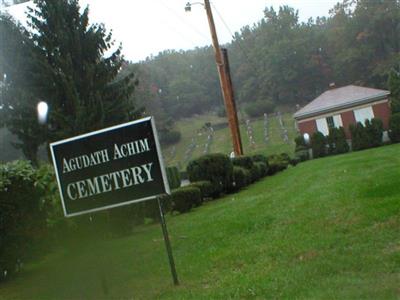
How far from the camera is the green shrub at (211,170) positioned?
1597 cm

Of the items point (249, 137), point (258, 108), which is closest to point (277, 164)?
point (258, 108)

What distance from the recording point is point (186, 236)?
8414 mm

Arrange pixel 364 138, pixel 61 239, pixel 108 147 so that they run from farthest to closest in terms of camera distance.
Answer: pixel 364 138 < pixel 61 239 < pixel 108 147

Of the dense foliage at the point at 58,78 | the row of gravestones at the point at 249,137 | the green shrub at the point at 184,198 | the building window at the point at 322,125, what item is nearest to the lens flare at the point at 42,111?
the dense foliage at the point at 58,78

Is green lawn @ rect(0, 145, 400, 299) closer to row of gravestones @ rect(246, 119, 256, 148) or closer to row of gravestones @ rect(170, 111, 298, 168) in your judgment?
row of gravestones @ rect(170, 111, 298, 168)

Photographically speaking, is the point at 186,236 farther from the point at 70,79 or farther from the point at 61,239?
the point at 70,79

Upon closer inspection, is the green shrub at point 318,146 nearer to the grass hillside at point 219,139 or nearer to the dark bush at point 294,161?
the dark bush at point 294,161

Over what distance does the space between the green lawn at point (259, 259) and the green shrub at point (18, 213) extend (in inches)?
15.3

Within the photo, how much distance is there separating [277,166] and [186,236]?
52.8ft

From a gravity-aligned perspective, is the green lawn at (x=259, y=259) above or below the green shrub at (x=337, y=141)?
below

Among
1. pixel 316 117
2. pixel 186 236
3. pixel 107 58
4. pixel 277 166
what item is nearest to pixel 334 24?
pixel 316 117

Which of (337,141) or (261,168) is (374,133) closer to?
(337,141)

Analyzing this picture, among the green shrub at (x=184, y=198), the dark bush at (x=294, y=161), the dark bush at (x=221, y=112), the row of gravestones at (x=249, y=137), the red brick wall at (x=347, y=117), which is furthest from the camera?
the dark bush at (x=221, y=112)

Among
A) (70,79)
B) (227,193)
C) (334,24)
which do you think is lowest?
(227,193)
